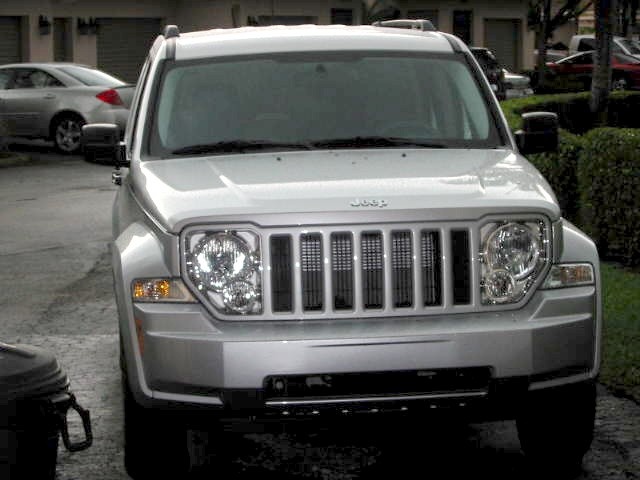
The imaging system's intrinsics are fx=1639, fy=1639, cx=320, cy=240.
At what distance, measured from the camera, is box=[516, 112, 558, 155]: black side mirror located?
7602 millimetres

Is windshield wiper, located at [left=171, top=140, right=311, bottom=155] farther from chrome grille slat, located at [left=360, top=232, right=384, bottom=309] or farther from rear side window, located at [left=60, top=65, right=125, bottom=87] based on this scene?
rear side window, located at [left=60, top=65, right=125, bottom=87]

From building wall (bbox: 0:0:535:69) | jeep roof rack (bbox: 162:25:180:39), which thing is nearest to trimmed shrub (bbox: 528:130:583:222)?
jeep roof rack (bbox: 162:25:180:39)

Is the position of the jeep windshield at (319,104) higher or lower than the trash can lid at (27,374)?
higher

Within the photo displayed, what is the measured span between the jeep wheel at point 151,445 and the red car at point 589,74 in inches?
1534

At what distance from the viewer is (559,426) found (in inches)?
251

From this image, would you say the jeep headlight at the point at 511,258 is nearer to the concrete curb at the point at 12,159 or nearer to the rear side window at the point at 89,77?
the concrete curb at the point at 12,159

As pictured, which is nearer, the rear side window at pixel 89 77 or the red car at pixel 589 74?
the rear side window at pixel 89 77

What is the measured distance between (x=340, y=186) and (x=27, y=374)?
4.79ft

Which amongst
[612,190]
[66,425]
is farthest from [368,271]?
[612,190]

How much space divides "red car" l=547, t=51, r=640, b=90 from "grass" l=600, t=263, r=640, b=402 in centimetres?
3313

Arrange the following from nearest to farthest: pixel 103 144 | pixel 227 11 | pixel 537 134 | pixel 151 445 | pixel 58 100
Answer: pixel 151 445 < pixel 537 134 < pixel 103 144 < pixel 58 100 < pixel 227 11

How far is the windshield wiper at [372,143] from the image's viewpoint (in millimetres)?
7145

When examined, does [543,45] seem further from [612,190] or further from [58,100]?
[612,190]

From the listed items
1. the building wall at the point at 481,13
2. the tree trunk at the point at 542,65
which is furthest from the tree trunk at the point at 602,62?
the building wall at the point at 481,13
